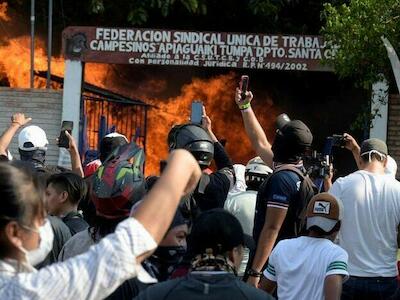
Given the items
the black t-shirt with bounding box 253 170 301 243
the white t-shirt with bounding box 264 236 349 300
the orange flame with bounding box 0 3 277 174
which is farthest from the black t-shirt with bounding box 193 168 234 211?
the orange flame with bounding box 0 3 277 174

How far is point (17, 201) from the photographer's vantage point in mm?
2438

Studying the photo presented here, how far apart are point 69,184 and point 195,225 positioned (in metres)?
2.13

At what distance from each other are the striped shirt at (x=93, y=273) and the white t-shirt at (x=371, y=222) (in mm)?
3887

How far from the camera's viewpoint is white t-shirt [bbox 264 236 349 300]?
468 cm

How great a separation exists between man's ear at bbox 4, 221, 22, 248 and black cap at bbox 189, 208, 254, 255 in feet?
3.51

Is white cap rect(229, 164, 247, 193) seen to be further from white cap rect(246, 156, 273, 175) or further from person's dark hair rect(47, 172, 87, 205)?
person's dark hair rect(47, 172, 87, 205)

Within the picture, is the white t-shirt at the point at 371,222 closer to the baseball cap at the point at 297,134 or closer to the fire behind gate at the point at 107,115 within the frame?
the baseball cap at the point at 297,134

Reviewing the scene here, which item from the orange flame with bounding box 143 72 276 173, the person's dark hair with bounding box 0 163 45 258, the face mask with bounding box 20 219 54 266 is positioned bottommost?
the face mask with bounding box 20 219 54 266

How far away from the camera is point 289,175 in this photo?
5500 millimetres

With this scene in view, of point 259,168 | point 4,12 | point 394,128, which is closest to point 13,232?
point 259,168

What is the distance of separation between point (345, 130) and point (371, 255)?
10386mm

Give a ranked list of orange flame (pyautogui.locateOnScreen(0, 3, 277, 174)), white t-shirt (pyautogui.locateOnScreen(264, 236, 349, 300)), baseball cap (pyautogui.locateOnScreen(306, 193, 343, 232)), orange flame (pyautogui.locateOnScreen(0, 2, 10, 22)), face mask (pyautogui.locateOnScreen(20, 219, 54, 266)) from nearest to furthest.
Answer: face mask (pyautogui.locateOnScreen(20, 219, 54, 266)) < white t-shirt (pyautogui.locateOnScreen(264, 236, 349, 300)) < baseball cap (pyautogui.locateOnScreen(306, 193, 343, 232)) < orange flame (pyautogui.locateOnScreen(0, 3, 277, 174)) < orange flame (pyautogui.locateOnScreen(0, 2, 10, 22))

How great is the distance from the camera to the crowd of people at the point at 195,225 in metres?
2.42

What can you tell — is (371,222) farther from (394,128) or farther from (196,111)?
(394,128)
